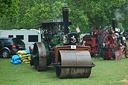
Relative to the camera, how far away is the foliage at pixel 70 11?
30.7 m

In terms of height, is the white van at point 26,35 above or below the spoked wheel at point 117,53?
above

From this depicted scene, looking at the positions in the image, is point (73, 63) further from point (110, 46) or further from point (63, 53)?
point (110, 46)

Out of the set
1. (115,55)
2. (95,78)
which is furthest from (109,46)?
(95,78)

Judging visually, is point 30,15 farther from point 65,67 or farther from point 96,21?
point 65,67

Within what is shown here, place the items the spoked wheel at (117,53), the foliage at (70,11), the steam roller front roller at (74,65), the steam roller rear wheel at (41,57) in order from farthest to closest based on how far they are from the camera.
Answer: the foliage at (70,11)
the spoked wheel at (117,53)
the steam roller rear wheel at (41,57)
the steam roller front roller at (74,65)

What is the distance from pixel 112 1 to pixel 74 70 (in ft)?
86.0

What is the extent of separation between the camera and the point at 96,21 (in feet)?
125

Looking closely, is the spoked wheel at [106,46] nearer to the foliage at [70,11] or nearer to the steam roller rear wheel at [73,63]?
the foliage at [70,11]

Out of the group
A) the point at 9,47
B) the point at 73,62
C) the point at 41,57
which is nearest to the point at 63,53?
the point at 73,62

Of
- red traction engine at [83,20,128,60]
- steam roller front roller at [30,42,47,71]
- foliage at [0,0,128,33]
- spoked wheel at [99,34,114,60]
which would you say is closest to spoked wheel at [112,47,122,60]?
red traction engine at [83,20,128,60]

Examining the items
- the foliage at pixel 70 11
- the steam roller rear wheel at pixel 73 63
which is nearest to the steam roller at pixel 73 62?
the steam roller rear wheel at pixel 73 63

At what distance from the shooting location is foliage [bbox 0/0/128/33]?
30.7 m

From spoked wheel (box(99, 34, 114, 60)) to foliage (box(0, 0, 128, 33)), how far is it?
7745 millimetres

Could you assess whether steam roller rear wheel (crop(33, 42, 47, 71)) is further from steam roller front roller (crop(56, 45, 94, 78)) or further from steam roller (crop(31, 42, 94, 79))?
steam roller front roller (crop(56, 45, 94, 78))
